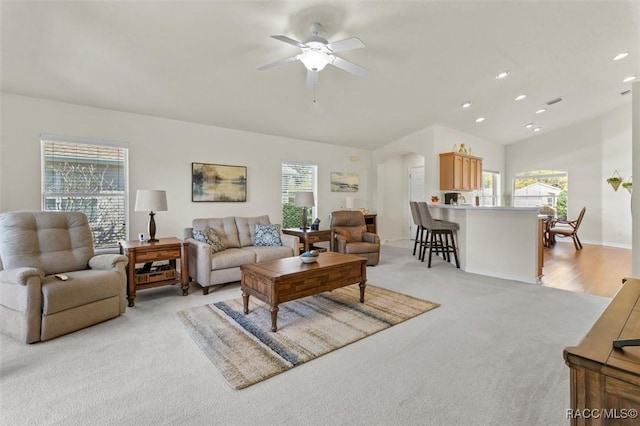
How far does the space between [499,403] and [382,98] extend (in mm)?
4398

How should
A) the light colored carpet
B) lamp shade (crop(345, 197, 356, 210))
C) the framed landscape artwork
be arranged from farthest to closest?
1. lamp shade (crop(345, 197, 356, 210))
2. the framed landscape artwork
3. the light colored carpet

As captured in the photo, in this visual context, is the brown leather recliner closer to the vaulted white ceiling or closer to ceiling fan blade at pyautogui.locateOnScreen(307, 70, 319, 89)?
the vaulted white ceiling

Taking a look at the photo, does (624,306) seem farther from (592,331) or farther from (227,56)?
(227,56)

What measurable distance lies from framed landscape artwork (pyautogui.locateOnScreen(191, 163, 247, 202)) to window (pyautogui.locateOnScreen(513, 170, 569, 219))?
8329 millimetres

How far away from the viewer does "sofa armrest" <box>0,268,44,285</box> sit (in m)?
2.53

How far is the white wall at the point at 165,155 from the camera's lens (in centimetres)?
359

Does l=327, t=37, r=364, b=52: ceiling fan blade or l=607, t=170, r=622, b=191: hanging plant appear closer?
l=327, t=37, r=364, b=52: ceiling fan blade

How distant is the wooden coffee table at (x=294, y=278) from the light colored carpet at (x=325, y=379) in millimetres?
679

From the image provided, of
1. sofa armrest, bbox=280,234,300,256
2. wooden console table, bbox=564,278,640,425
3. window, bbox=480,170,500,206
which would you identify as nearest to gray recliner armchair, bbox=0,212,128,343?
sofa armrest, bbox=280,234,300,256

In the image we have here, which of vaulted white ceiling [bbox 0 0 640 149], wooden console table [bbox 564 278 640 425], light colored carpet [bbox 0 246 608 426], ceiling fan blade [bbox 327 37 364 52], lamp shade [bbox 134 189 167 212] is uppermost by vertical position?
vaulted white ceiling [bbox 0 0 640 149]

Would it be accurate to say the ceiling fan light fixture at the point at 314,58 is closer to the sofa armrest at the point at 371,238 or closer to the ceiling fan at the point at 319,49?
the ceiling fan at the point at 319,49

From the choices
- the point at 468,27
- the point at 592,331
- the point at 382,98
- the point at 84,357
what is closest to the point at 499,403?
the point at 592,331

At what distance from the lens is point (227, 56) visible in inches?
134

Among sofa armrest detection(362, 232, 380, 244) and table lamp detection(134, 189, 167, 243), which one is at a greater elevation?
table lamp detection(134, 189, 167, 243)
